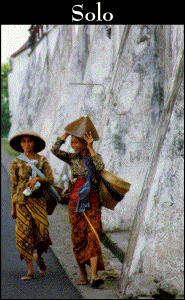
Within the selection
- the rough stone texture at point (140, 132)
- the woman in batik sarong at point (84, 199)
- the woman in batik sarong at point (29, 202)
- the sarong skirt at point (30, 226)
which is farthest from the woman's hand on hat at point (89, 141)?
the sarong skirt at point (30, 226)

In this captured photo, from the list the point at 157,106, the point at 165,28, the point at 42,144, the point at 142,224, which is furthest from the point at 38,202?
the point at 165,28

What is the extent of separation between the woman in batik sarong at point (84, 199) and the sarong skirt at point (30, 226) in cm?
59

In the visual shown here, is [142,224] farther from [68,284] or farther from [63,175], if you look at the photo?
[63,175]

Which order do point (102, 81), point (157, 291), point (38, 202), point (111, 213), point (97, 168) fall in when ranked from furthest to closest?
1. point (102, 81)
2. point (111, 213)
3. point (38, 202)
4. point (97, 168)
5. point (157, 291)

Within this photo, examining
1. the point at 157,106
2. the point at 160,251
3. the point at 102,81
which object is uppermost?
the point at 102,81

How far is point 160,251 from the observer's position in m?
4.82

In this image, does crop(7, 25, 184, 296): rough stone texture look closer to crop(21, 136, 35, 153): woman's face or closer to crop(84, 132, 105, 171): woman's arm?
crop(84, 132, 105, 171): woman's arm

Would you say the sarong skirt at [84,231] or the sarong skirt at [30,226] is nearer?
the sarong skirt at [84,231]

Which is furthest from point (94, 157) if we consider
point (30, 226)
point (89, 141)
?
point (30, 226)

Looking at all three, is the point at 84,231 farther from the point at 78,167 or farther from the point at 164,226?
the point at 164,226

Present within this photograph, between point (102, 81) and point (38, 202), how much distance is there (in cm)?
536

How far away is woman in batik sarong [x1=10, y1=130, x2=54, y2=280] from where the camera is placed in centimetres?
578

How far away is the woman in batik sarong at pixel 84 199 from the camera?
207 inches

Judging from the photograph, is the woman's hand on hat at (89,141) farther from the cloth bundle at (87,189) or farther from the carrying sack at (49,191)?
the carrying sack at (49,191)
